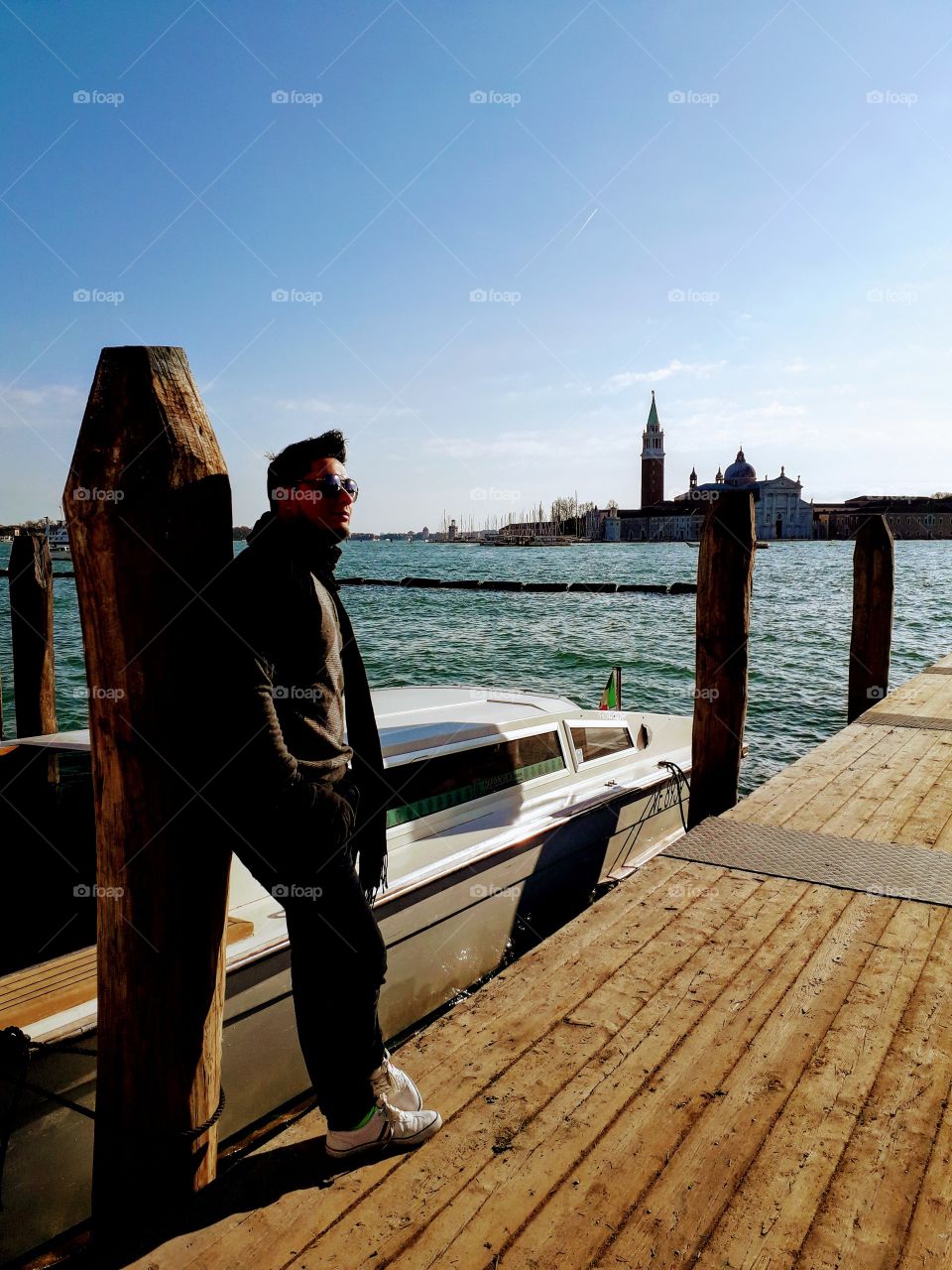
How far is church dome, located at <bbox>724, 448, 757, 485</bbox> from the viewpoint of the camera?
143 metres

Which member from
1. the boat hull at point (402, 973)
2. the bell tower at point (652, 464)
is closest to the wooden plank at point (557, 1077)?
the boat hull at point (402, 973)

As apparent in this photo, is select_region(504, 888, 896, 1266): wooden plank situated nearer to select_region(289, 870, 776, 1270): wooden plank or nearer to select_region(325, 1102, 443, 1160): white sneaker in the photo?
select_region(289, 870, 776, 1270): wooden plank

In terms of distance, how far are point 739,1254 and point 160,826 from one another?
1.81m

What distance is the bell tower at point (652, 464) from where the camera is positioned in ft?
552

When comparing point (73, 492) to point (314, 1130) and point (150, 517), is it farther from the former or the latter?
point (314, 1130)

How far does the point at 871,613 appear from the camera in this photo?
11.0m

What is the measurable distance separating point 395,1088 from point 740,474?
151814 millimetres

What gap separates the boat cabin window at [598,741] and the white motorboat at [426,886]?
2 cm

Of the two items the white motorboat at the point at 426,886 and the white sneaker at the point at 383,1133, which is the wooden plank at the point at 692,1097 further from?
the white motorboat at the point at 426,886

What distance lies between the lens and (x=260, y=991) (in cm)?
398

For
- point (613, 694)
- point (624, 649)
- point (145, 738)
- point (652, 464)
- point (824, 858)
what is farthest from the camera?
point (652, 464)

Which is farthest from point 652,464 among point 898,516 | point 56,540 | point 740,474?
point 56,540

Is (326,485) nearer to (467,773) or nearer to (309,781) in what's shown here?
(309,781)

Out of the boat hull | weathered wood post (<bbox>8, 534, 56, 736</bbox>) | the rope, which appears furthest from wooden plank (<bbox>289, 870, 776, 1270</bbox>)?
weathered wood post (<bbox>8, 534, 56, 736</bbox>)
